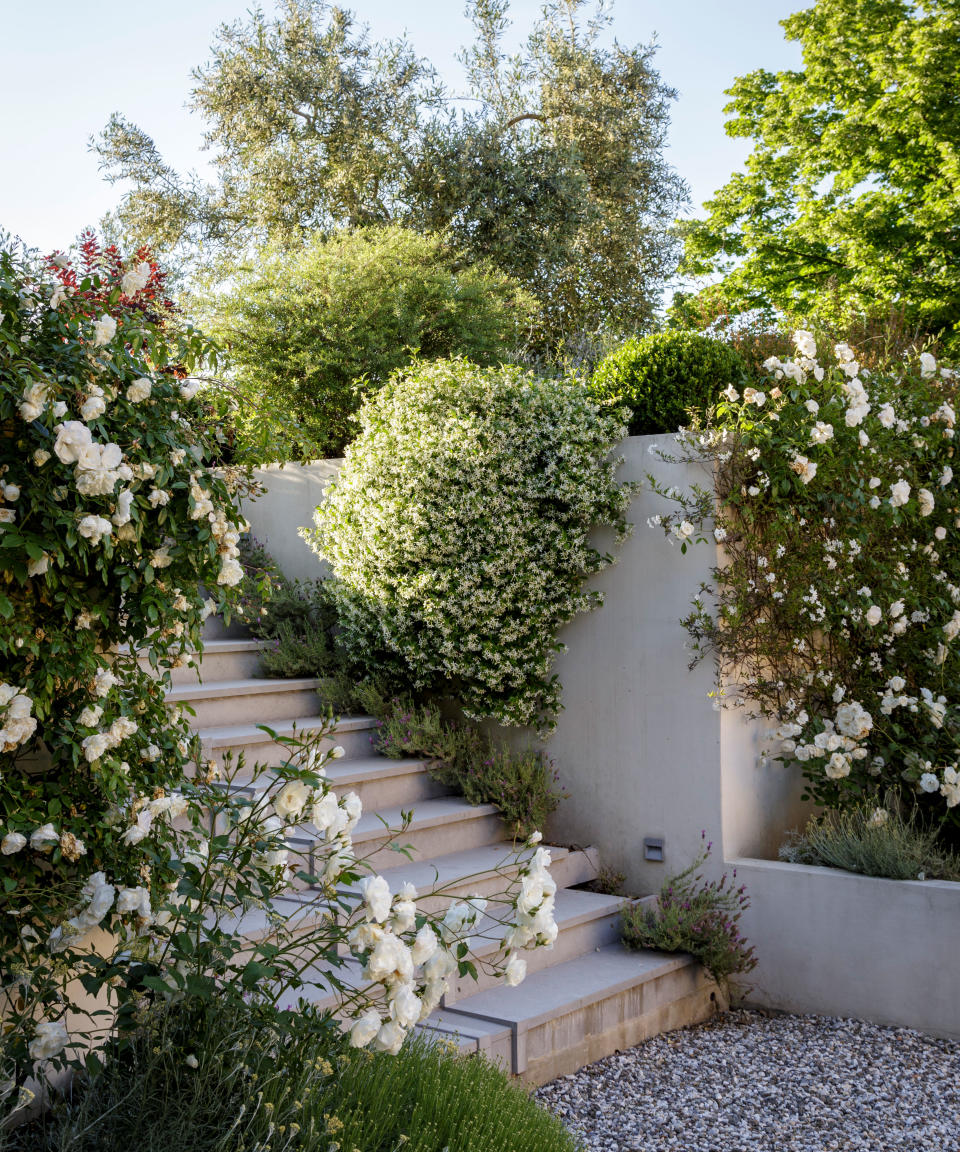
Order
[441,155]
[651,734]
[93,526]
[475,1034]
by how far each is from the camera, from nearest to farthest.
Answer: [93,526], [475,1034], [651,734], [441,155]

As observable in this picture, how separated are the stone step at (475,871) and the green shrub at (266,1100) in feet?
4.70

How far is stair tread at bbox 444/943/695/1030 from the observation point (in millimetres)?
3725

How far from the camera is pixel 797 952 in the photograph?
4.55 meters

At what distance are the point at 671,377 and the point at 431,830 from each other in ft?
8.72

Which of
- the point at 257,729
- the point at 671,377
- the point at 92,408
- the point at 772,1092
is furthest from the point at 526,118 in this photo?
the point at 772,1092

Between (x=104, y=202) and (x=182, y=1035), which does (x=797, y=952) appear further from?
(x=104, y=202)

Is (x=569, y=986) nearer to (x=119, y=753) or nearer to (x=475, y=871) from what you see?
(x=475, y=871)

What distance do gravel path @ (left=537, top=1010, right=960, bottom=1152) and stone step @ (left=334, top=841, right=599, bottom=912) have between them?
88 cm

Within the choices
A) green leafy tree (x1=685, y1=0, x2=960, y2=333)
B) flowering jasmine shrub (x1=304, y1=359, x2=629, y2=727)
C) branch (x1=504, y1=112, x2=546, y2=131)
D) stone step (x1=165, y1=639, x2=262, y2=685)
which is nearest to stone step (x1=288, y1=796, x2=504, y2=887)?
flowering jasmine shrub (x1=304, y1=359, x2=629, y2=727)

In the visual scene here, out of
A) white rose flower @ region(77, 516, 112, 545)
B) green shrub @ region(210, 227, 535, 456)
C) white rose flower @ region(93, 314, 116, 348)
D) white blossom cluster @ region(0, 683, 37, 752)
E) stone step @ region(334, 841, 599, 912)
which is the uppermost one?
green shrub @ region(210, 227, 535, 456)

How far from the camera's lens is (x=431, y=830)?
16.0ft

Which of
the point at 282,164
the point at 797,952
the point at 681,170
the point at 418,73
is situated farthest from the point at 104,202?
the point at 797,952

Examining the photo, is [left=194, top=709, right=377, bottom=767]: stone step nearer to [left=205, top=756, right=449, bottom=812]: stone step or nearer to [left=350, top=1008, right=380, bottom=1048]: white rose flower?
[left=205, top=756, right=449, bottom=812]: stone step

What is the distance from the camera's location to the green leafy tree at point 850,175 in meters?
12.6
